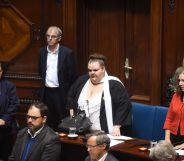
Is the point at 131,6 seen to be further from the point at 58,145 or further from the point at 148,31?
the point at 58,145

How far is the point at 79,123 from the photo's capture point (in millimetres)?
6438

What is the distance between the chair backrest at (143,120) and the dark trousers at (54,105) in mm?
1157

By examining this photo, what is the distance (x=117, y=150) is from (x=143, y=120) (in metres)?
1.04

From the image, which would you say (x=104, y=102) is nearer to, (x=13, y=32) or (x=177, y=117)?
(x=177, y=117)

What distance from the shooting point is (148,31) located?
25.0 feet

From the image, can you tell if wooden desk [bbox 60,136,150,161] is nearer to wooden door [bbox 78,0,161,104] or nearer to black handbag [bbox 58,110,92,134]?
black handbag [bbox 58,110,92,134]

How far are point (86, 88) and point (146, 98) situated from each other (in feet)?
3.93

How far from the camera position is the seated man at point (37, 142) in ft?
18.5

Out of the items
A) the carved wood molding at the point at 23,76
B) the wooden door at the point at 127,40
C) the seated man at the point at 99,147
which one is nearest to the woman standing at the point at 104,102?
Result: the wooden door at the point at 127,40

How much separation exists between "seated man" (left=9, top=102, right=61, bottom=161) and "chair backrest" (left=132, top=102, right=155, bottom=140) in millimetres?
1418

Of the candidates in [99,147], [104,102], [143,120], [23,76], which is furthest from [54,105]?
[99,147]

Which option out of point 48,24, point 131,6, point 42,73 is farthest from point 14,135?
point 131,6

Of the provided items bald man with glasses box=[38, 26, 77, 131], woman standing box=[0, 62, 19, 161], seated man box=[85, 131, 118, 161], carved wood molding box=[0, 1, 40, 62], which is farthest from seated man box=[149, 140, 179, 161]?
carved wood molding box=[0, 1, 40, 62]

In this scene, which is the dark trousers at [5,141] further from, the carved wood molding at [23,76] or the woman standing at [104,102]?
the carved wood molding at [23,76]
